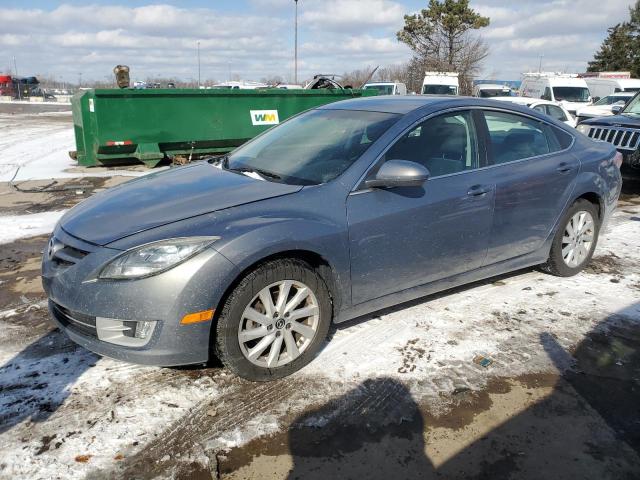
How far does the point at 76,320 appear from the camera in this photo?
9.64 ft

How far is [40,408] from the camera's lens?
2834mm

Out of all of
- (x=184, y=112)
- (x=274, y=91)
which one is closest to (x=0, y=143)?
(x=184, y=112)

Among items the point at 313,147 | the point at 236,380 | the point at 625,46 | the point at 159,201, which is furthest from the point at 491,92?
the point at 625,46

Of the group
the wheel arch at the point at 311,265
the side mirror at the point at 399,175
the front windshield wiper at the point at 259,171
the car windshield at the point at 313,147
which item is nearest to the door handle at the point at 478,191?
the side mirror at the point at 399,175

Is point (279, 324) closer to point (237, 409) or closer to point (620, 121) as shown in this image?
point (237, 409)

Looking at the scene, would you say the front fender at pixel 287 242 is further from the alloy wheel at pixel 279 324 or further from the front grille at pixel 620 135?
the front grille at pixel 620 135

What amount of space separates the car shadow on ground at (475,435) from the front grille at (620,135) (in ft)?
21.5

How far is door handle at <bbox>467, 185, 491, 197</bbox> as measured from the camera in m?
3.80

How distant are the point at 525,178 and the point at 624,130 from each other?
19.4ft

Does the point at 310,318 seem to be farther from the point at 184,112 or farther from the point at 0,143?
the point at 0,143

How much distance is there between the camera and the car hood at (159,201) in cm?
299

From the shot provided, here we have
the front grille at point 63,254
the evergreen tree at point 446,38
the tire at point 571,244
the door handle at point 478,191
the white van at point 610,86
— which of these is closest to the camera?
the front grille at point 63,254

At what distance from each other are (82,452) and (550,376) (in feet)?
8.69

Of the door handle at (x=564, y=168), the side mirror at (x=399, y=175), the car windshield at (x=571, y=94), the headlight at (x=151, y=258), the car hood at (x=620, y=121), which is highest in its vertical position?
the car windshield at (x=571, y=94)
